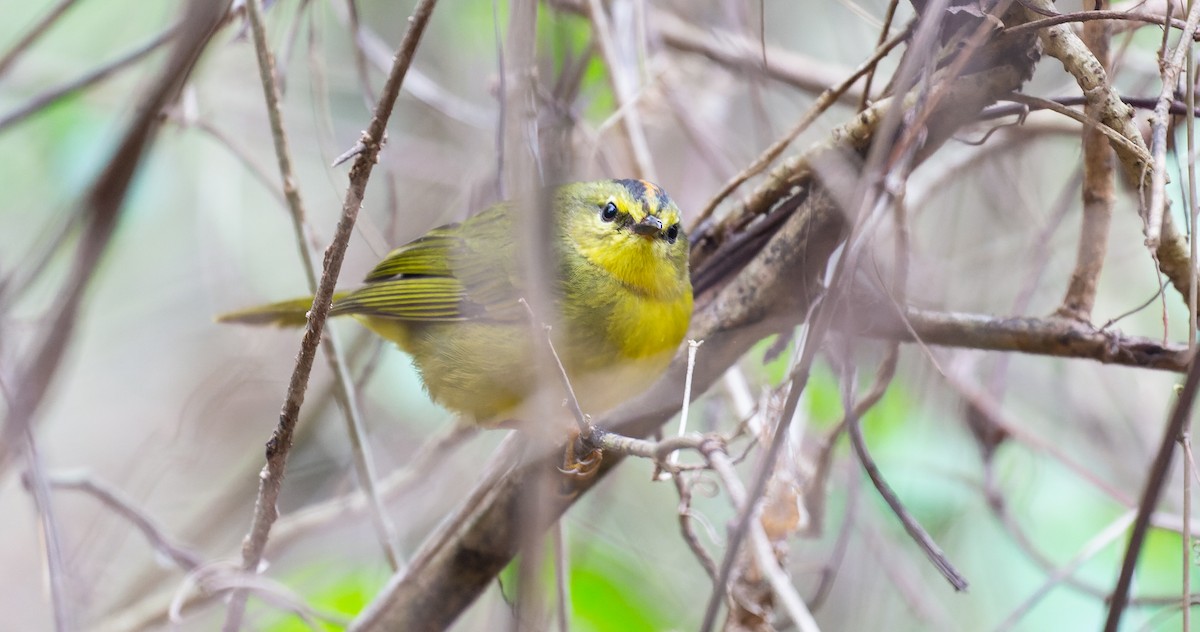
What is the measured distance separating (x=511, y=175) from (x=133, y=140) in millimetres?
395

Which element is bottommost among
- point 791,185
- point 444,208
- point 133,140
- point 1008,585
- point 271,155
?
point 1008,585

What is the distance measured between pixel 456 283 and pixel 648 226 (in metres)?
0.67

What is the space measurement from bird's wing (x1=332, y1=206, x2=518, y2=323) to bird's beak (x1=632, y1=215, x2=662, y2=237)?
399mm

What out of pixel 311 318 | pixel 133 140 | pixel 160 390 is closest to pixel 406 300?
pixel 311 318

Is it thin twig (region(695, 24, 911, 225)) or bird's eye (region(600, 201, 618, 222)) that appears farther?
bird's eye (region(600, 201, 618, 222))

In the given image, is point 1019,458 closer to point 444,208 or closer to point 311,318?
point 444,208

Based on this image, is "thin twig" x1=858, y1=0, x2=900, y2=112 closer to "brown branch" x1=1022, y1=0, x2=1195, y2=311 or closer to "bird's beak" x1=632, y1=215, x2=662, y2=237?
"brown branch" x1=1022, y1=0, x2=1195, y2=311

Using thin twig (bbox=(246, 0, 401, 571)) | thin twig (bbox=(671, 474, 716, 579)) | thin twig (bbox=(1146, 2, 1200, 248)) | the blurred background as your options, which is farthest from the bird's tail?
thin twig (bbox=(1146, 2, 1200, 248))

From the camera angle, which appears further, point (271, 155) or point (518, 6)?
point (271, 155)

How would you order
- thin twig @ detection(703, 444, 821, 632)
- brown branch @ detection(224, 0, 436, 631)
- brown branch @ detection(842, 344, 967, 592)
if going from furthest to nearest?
1. brown branch @ detection(842, 344, 967, 592)
2. brown branch @ detection(224, 0, 436, 631)
3. thin twig @ detection(703, 444, 821, 632)

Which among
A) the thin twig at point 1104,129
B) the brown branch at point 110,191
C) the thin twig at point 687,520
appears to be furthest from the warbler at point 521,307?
the brown branch at point 110,191

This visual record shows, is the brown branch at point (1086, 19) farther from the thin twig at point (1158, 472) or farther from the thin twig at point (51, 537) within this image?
the thin twig at point (51, 537)

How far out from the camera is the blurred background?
3375mm

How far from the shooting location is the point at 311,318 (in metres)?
1.61
